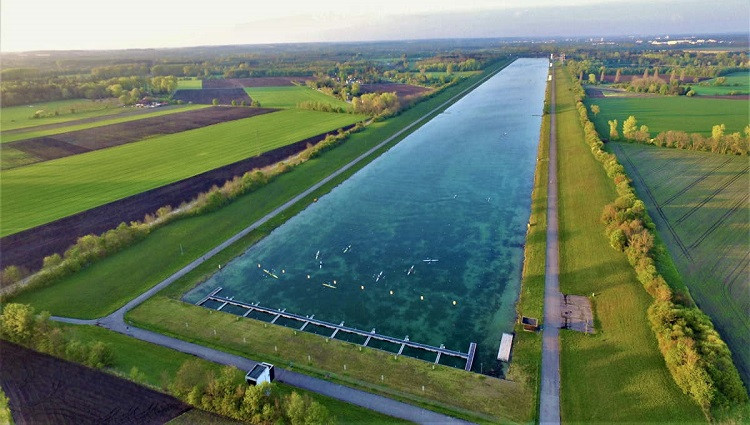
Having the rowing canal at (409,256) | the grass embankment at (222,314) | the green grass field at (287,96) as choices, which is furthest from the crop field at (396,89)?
the grass embankment at (222,314)

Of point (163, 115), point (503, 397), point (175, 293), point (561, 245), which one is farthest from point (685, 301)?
point (163, 115)

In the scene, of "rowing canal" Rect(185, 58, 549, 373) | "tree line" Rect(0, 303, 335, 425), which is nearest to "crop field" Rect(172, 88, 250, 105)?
"rowing canal" Rect(185, 58, 549, 373)

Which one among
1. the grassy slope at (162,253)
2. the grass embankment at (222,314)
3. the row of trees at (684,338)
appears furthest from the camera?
the grassy slope at (162,253)

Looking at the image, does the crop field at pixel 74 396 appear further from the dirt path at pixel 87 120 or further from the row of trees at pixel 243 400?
the dirt path at pixel 87 120

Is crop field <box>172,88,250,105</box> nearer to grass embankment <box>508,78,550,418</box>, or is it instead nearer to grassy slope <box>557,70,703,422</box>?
grass embankment <box>508,78,550,418</box>

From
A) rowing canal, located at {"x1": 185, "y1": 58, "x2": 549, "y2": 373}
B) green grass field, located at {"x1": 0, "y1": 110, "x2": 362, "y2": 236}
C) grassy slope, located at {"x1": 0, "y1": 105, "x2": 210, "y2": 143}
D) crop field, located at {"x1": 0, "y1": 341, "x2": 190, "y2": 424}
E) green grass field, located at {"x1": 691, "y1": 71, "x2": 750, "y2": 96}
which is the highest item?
green grass field, located at {"x1": 691, "y1": 71, "x2": 750, "y2": 96}

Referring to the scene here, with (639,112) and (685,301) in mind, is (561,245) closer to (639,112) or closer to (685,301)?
(685,301)
